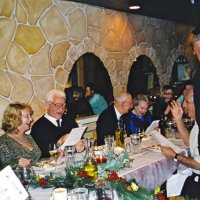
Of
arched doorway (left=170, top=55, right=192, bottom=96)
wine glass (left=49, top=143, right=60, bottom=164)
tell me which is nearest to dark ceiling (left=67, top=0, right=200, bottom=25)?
arched doorway (left=170, top=55, right=192, bottom=96)

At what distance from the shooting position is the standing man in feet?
11.8

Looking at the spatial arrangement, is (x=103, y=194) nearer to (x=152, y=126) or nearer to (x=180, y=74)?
(x=152, y=126)

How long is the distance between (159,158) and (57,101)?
4.63 ft

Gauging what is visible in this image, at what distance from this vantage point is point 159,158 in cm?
292

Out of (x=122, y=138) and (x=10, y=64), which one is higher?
(x=10, y=64)

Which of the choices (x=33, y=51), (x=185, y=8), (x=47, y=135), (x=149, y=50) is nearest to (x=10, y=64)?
(x=33, y=51)

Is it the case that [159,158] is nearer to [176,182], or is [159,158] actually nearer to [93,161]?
[176,182]

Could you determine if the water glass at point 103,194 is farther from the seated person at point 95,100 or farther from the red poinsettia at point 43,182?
the seated person at point 95,100

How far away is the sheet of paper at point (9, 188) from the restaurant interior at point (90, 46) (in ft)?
7.75

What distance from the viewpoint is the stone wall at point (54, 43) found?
12.8ft

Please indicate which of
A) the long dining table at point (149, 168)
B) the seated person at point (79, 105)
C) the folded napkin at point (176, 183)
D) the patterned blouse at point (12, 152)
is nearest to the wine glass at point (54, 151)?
the patterned blouse at point (12, 152)

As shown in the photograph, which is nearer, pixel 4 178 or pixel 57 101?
pixel 4 178

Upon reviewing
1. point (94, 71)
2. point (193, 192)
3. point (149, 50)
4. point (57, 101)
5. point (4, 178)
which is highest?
point (149, 50)

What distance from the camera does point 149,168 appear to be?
107 inches
